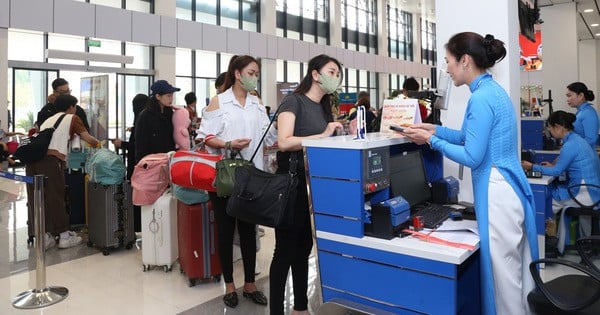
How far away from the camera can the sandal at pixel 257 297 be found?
A: 9.72 feet

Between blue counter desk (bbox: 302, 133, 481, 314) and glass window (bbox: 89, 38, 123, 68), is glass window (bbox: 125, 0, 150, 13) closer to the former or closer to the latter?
glass window (bbox: 89, 38, 123, 68)

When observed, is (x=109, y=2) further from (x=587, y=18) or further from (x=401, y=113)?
(x=587, y=18)

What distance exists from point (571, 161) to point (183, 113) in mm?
3520

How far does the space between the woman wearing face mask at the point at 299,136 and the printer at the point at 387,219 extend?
46cm

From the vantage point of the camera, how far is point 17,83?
32.3ft

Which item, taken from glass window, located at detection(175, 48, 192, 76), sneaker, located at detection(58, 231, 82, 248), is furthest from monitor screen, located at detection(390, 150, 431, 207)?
glass window, located at detection(175, 48, 192, 76)

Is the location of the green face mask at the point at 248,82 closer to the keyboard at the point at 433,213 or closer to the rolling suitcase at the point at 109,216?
Answer: the keyboard at the point at 433,213

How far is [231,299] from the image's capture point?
2938 millimetres

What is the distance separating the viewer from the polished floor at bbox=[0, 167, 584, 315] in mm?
2971

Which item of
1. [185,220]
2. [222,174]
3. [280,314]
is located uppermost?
[222,174]

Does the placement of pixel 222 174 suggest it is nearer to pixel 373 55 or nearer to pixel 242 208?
pixel 242 208

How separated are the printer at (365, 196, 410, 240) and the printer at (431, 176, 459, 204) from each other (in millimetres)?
695

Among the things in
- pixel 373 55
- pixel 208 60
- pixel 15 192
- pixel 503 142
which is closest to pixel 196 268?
pixel 503 142

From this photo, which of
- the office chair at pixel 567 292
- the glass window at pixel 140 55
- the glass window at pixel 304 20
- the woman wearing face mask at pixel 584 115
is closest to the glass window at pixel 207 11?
the glass window at pixel 140 55
